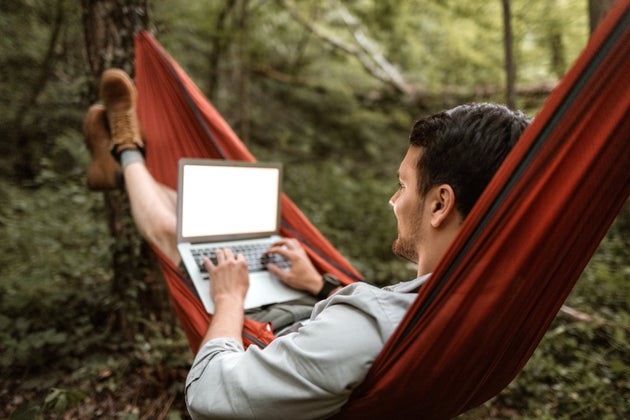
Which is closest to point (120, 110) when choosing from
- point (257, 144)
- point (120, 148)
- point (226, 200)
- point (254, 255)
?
point (120, 148)

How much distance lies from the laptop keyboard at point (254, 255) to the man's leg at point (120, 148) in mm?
214

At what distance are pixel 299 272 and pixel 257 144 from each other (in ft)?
12.0

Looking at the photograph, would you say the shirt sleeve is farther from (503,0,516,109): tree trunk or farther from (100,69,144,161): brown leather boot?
(503,0,516,109): tree trunk

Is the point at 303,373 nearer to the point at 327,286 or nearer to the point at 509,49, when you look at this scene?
the point at 327,286

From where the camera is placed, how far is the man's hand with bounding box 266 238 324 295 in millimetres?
1297

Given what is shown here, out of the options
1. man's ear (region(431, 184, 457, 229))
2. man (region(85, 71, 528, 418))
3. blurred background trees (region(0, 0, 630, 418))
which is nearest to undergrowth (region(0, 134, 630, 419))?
blurred background trees (region(0, 0, 630, 418))

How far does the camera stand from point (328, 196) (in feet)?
12.1

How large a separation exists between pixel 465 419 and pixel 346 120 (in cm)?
435

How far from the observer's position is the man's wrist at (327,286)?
1.28 metres

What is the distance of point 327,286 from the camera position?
129 cm

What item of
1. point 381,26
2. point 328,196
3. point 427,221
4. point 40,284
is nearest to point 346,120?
point 381,26

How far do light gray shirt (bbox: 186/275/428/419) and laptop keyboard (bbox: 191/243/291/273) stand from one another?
2.10 feet

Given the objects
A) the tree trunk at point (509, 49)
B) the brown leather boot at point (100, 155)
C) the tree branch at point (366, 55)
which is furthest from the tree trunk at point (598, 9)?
the tree branch at point (366, 55)

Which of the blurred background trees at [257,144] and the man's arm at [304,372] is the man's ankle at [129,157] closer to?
the blurred background trees at [257,144]
